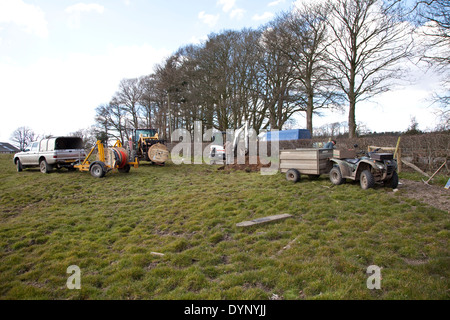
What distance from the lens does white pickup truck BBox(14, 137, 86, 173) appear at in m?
13.7

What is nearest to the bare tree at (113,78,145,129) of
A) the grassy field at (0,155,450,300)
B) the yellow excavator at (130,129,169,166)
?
the yellow excavator at (130,129,169,166)

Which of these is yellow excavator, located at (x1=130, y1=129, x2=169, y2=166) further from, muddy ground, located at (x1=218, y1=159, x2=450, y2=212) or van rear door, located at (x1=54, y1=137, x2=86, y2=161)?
muddy ground, located at (x1=218, y1=159, x2=450, y2=212)

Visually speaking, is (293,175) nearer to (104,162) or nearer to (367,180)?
(367,180)

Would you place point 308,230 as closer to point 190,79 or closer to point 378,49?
point 378,49

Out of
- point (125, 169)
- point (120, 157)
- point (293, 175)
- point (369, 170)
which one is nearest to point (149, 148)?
point (125, 169)

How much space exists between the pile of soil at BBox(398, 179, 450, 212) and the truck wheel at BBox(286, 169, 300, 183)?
3232 millimetres

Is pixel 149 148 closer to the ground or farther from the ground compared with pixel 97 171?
farther from the ground

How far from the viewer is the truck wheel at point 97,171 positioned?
12383mm

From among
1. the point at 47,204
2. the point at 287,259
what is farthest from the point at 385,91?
the point at 47,204

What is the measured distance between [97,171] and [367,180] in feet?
37.9

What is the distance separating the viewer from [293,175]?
9961 millimetres

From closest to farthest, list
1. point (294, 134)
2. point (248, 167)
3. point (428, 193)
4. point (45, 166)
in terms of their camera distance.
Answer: point (428, 193) → point (45, 166) → point (248, 167) → point (294, 134)
